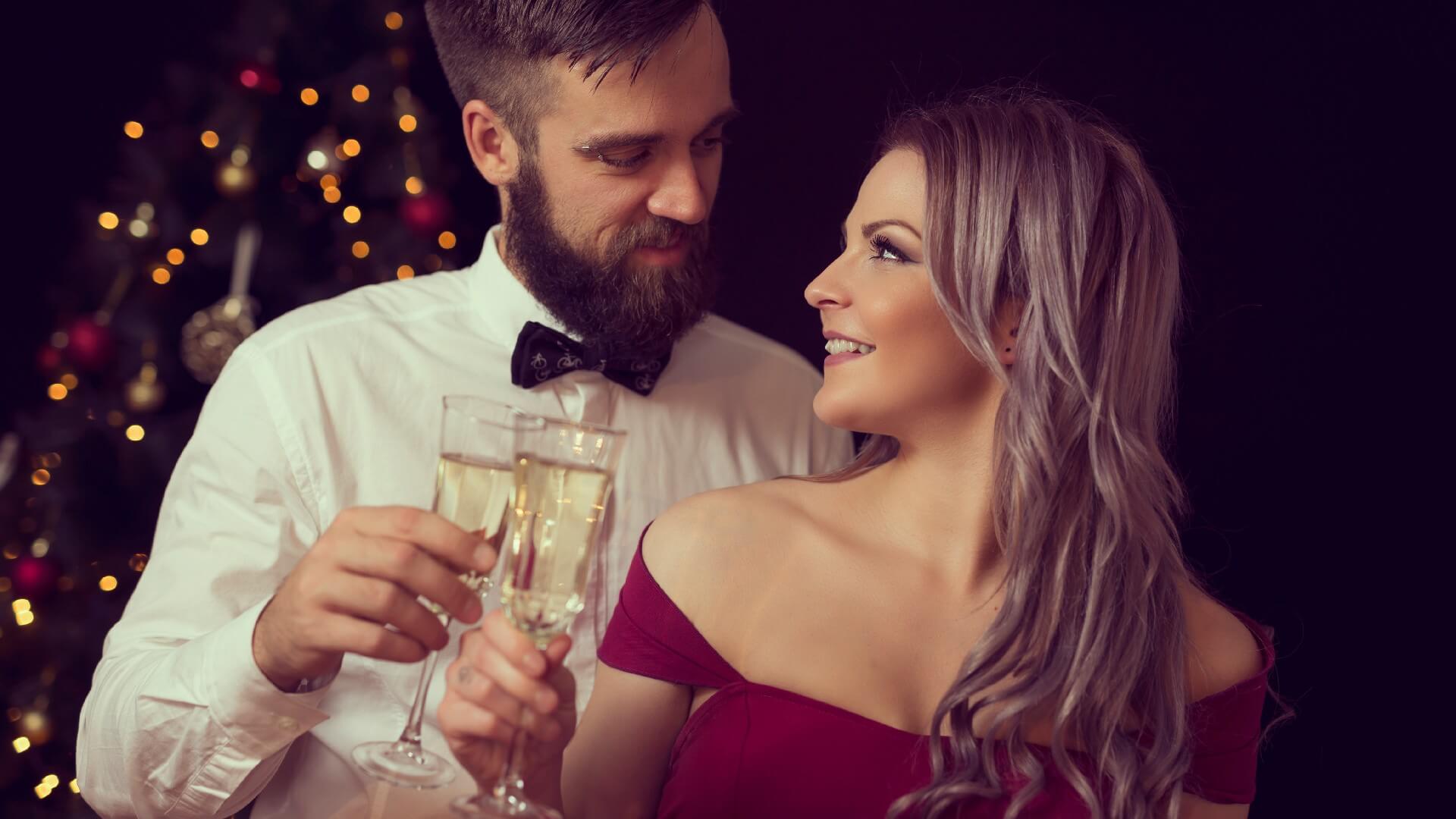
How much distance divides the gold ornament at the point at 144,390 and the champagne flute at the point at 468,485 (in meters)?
2.10

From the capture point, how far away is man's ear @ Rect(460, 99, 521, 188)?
114 inches

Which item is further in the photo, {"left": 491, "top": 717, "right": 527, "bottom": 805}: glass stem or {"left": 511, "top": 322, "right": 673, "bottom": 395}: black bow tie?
{"left": 511, "top": 322, "right": 673, "bottom": 395}: black bow tie

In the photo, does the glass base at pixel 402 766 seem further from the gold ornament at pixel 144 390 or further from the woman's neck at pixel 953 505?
the gold ornament at pixel 144 390

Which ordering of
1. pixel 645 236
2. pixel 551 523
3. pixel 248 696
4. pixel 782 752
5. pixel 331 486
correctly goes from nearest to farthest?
1. pixel 551 523
2. pixel 248 696
3. pixel 782 752
4. pixel 331 486
5. pixel 645 236

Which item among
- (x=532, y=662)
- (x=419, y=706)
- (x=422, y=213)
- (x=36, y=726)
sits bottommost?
(x=36, y=726)

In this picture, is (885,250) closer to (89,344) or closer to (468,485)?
(468,485)

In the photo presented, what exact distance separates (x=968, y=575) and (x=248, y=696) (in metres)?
1.26

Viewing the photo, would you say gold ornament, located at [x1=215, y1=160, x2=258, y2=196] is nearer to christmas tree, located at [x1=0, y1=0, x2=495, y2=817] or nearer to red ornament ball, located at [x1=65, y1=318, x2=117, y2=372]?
christmas tree, located at [x1=0, y1=0, x2=495, y2=817]

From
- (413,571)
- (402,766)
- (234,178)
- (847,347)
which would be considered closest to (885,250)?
(847,347)

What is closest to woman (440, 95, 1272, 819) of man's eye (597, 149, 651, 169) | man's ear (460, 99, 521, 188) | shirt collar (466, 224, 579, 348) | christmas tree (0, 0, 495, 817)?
man's eye (597, 149, 651, 169)

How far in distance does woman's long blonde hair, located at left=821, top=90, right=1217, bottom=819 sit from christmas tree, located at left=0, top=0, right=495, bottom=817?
1.85m

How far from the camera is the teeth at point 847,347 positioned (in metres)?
2.33

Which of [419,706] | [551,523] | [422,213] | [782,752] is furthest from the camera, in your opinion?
[422,213]

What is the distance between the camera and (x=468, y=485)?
5.48 ft
